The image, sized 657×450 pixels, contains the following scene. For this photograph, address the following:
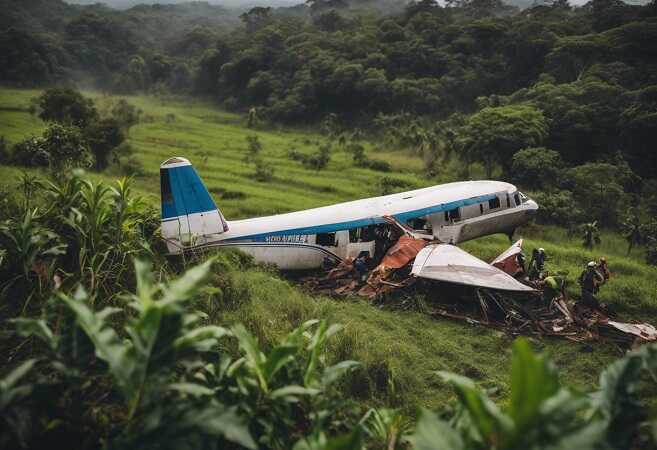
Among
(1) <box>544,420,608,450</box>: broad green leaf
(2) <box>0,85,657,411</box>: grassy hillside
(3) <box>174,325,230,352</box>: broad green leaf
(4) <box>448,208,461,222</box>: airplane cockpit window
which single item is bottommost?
(2) <box>0,85,657,411</box>: grassy hillside

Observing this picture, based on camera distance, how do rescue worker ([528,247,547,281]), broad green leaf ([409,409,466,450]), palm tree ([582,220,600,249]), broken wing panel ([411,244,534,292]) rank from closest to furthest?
broad green leaf ([409,409,466,450]) → broken wing panel ([411,244,534,292]) → rescue worker ([528,247,547,281]) → palm tree ([582,220,600,249])

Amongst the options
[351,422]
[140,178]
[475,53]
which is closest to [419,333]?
[351,422]

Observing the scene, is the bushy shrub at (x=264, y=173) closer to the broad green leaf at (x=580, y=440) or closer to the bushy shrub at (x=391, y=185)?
the bushy shrub at (x=391, y=185)

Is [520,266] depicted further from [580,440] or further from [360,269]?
[580,440]

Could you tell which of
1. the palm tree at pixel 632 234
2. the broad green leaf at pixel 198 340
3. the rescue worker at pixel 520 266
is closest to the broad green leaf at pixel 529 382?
the broad green leaf at pixel 198 340

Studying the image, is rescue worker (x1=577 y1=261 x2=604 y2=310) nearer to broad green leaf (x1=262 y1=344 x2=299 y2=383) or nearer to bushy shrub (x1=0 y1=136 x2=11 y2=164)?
broad green leaf (x1=262 y1=344 x2=299 y2=383)

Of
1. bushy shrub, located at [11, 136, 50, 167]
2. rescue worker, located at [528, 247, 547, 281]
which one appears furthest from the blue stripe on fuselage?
bushy shrub, located at [11, 136, 50, 167]
